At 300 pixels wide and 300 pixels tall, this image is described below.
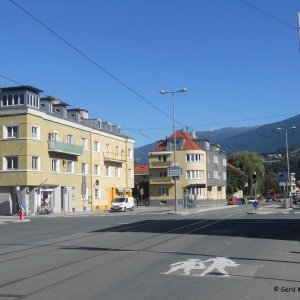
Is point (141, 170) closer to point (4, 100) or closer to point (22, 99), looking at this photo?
point (4, 100)

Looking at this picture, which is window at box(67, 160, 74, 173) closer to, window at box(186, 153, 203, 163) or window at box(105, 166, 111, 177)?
window at box(105, 166, 111, 177)

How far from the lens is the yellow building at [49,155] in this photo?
2004 inches

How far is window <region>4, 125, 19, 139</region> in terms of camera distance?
51.3 m

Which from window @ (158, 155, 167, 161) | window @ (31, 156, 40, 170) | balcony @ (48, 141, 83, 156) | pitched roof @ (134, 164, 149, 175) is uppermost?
window @ (158, 155, 167, 161)

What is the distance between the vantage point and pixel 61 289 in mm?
9500

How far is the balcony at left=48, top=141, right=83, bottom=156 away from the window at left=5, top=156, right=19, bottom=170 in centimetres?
405

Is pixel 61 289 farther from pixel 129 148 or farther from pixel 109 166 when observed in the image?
pixel 129 148

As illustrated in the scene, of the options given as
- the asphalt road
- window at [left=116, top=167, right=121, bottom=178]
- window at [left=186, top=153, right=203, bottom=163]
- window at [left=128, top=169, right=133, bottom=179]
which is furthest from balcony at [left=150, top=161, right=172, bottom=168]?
the asphalt road

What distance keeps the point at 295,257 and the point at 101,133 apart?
55.5 meters

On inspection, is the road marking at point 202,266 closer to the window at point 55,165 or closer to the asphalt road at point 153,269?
the asphalt road at point 153,269

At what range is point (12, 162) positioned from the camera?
51438mm

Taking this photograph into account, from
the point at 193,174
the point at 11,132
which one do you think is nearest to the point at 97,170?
the point at 11,132

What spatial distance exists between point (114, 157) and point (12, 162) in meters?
21.5

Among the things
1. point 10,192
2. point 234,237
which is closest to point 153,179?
point 10,192
